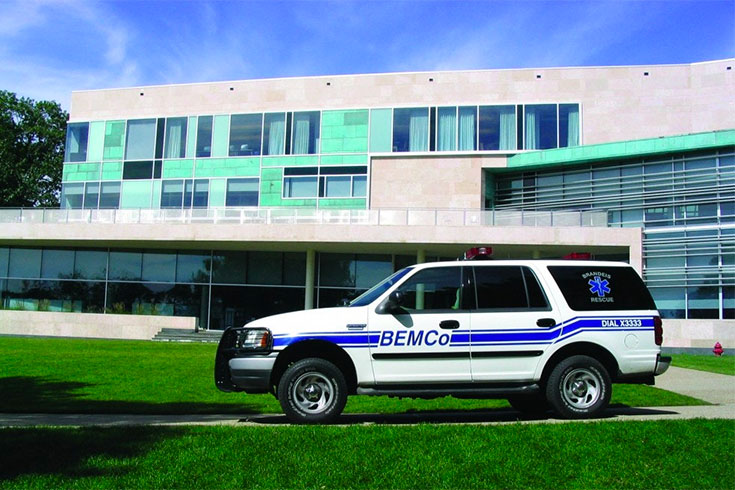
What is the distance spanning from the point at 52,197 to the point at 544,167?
42701 millimetres

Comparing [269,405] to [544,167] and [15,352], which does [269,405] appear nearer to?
[15,352]

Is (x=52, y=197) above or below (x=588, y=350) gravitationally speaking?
above

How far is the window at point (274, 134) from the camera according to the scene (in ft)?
120

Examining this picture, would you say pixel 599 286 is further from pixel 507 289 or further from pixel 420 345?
pixel 420 345

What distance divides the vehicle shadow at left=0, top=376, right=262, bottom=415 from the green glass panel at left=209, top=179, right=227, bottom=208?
22.8 m

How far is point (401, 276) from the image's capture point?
9.12 metres

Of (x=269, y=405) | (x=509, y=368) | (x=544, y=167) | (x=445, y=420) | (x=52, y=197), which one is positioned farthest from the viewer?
(x=52, y=197)

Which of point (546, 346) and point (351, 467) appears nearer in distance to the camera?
point (351, 467)

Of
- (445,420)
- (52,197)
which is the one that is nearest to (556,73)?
(445,420)

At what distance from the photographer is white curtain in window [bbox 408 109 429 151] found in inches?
1380

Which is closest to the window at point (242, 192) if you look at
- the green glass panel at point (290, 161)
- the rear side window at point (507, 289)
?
the green glass panel at point (290, 161)

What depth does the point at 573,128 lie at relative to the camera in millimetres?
33812

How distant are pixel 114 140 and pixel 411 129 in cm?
1635

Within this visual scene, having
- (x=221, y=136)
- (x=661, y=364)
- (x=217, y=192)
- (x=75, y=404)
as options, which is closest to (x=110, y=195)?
(x=217, y=192)
